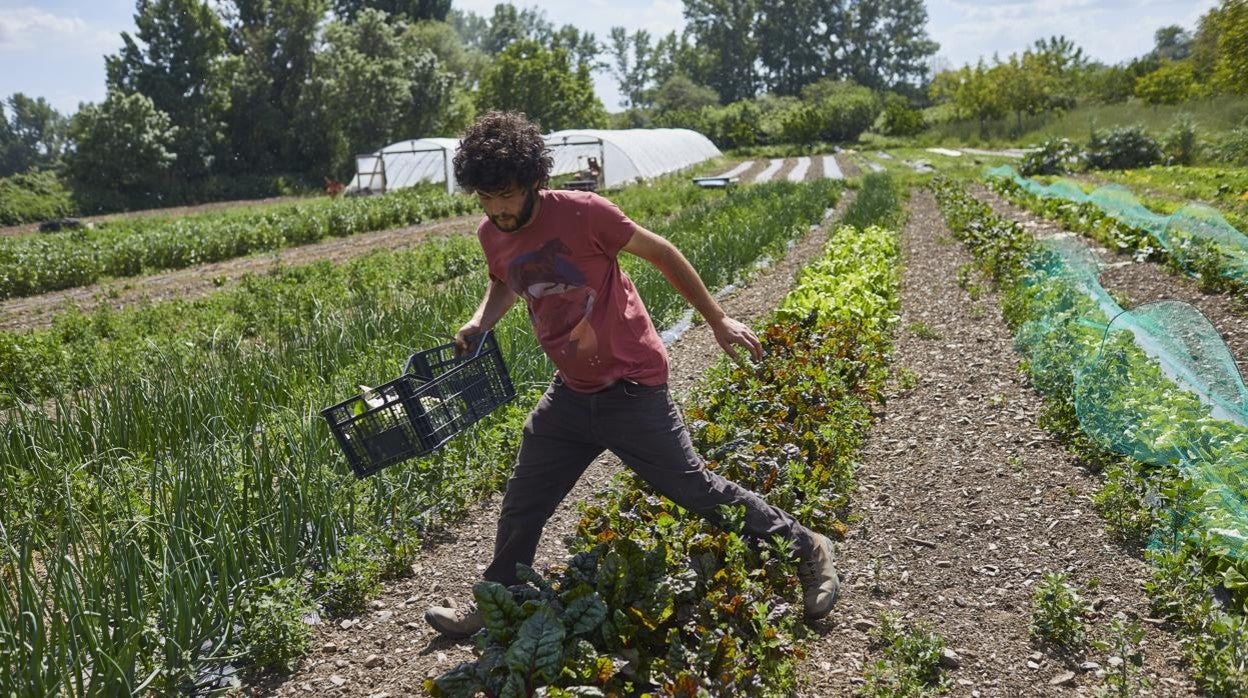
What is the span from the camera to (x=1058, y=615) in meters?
2.73

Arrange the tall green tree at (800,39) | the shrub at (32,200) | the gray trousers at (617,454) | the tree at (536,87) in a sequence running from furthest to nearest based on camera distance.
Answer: the tall green tree at (800,39) → the tree at (536,87) → the shrub at (32,200) → the gray trousers at (617,454)

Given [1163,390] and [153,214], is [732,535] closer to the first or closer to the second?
[1163,390]

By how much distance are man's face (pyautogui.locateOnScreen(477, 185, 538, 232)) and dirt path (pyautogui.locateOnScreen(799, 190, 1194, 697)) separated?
1.65 meters

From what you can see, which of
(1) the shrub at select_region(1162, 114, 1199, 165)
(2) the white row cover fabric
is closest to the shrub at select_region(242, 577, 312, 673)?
(1) the shrub at select_region(1162, 114, 1199, 165)

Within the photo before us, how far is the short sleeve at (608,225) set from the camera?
98.2 inches

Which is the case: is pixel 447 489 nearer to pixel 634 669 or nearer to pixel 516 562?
pixel 516 562

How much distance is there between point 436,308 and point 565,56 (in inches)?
1682

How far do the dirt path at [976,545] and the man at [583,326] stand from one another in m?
0.74

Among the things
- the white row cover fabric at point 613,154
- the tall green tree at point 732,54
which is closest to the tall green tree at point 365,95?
the white row cover fabric at point 613,154

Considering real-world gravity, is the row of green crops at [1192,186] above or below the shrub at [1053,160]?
below

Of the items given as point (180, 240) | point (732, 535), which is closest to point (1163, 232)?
point (732, 535)

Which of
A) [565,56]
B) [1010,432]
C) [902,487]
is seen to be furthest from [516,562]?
[565,56]

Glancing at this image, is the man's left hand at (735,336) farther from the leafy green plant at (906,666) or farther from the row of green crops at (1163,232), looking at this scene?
the row of green crops at (1163,232)

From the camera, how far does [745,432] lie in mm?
3795
